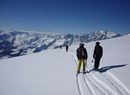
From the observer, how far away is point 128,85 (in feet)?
27.6

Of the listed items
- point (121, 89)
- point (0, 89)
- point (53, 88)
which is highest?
point (121, 89)

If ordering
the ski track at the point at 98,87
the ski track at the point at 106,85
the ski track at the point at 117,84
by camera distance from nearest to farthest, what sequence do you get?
the ski track at the point at 117,84
the ski track at the point at 106,85
the ski track at the point at 98,87

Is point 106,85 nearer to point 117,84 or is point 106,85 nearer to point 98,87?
point 98,87

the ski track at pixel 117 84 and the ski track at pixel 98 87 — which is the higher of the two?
the ski track at pixel 117 84

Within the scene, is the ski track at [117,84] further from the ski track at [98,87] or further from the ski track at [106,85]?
the ski track at [98,87]

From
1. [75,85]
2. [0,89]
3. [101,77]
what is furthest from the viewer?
[0,89]

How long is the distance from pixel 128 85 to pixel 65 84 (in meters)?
3.60

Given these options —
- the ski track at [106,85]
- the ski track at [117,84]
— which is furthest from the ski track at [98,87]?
the ski track at [117,84]

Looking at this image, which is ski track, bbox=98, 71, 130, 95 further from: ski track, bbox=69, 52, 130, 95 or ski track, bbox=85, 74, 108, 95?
ski track, bbox=85, 74, 108, 95

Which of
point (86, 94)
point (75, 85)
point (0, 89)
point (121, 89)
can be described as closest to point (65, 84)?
point (75, 85)

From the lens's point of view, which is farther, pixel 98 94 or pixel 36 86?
pixel 36 86

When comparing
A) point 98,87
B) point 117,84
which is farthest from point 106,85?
point 117,84

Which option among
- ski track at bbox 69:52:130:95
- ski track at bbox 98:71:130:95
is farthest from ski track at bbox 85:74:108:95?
ski track at bbox 98:71:130:95

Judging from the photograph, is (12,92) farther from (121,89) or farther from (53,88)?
(121,89)
